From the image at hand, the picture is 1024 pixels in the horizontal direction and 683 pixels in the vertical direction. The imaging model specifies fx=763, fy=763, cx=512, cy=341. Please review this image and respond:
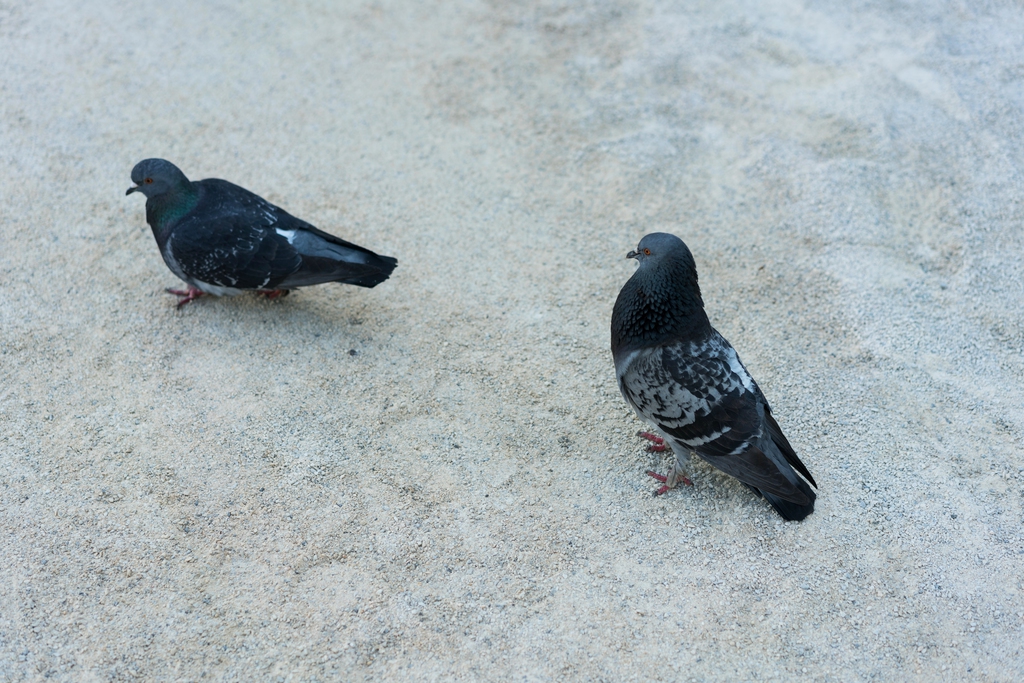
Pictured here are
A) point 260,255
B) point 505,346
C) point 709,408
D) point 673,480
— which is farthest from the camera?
point 505,346

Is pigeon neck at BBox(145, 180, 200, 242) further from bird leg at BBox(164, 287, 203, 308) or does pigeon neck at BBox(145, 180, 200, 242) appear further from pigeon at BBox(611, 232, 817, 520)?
pigeon at BBox(611, 232, 817, 520)

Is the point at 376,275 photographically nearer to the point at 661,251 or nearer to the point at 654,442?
the point at 661,251

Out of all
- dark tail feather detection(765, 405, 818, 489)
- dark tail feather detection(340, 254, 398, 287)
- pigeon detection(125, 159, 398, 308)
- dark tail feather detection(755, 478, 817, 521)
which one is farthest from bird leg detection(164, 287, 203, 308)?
dark tail feather detection(755, 478, 817, 521)

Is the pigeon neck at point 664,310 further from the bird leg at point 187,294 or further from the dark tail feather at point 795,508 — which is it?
the bird leg at point 187,294

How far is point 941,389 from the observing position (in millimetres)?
4520

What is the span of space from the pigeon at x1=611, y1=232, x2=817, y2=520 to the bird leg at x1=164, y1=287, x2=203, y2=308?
2.83 m

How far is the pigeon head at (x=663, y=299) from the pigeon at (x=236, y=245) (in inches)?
63.5

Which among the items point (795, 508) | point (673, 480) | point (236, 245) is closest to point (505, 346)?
point (673, 480)

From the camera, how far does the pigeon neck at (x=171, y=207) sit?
4.86m

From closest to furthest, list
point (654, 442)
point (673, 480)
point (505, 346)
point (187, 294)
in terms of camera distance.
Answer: point (673, 480), point (654, 442), point (505, 346), point (187, 294)

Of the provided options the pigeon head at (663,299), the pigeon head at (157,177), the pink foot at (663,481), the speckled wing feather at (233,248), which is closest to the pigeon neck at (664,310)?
the pigeon head at (663,299)

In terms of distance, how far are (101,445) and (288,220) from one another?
1745 millimetres

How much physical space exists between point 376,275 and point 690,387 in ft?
6.74

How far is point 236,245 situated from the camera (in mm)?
4699
